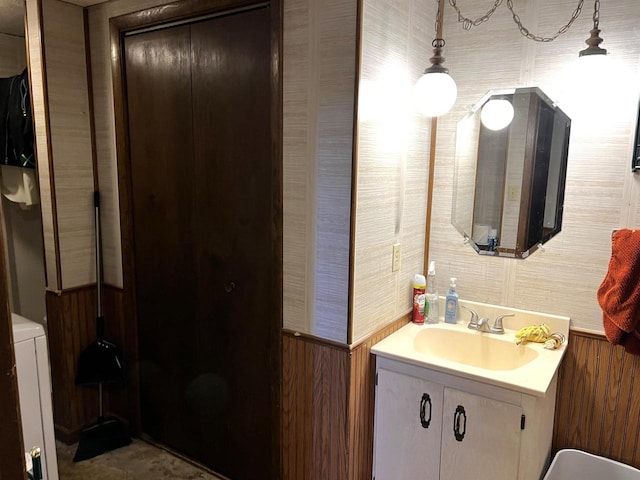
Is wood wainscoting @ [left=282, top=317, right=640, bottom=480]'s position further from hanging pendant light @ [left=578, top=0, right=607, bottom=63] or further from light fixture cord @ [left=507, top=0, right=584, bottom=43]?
light fixture cord @ [left=507, top=0, right=584, bottom=43]

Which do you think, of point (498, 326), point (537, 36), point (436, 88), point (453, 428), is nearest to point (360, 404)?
point (453, 428)

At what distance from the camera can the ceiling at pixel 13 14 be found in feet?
7.57

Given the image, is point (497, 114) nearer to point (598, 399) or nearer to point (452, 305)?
point (452, 305)

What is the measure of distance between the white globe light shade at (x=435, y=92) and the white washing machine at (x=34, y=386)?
1665 mm

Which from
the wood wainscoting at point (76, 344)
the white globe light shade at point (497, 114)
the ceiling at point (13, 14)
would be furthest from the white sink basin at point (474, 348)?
the ceiling at point (13, 14)

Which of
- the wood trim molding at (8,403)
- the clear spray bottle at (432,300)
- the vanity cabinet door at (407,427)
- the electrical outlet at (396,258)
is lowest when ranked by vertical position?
the vanity cabinet door at (407,427)

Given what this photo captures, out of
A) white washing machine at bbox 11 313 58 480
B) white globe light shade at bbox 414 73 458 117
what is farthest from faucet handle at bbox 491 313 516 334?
white washing machine at bbox 11 313 58 480

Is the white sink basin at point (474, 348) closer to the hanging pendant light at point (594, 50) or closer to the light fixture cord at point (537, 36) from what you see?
the hanging pendant light at point (594, 50)

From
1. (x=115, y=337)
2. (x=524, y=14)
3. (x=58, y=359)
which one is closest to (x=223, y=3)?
(x=524, y=14)

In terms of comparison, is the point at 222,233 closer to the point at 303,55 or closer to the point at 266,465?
the point at 303,55

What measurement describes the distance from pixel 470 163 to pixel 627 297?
81 cm

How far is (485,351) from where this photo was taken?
2.01 meters

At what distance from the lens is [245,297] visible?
6.64 feet

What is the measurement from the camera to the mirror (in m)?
1.92
